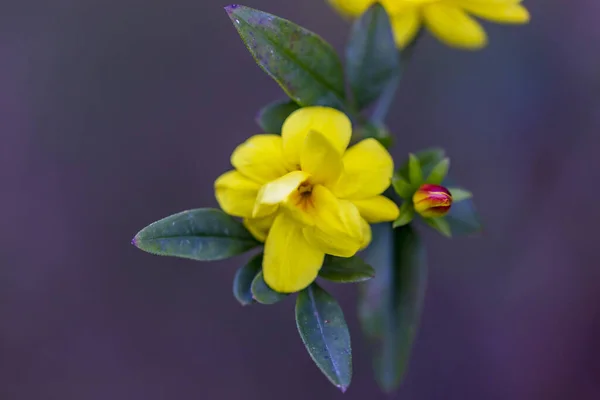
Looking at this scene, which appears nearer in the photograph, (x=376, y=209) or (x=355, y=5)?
(x=376, y=209)

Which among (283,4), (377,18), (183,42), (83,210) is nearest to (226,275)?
(83,210)

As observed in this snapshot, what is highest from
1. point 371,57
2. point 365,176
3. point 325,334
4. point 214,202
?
point 371,57

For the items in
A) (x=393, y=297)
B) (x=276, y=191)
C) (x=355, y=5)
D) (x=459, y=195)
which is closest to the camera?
(x=276, y=191)

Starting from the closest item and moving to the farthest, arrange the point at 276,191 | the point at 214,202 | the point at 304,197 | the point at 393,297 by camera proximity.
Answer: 1. the point at 276,191
2. the point at 304,197
3. the point at 393,297
4. the point at 214,202

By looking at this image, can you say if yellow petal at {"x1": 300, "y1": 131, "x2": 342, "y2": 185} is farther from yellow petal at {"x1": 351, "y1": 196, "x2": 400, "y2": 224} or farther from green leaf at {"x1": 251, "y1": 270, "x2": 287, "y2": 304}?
green leaf at {"x1": 251, "y1": 270, "x2": 287, "y2": 304}

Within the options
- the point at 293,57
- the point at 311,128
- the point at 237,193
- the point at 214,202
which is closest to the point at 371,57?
the point at 293,57

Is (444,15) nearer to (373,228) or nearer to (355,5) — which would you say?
(355,5)

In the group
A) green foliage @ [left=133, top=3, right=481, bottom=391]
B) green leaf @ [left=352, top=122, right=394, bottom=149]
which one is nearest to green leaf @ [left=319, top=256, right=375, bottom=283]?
green foliage @ [left=133, top=3, right=481, bottom=391]
